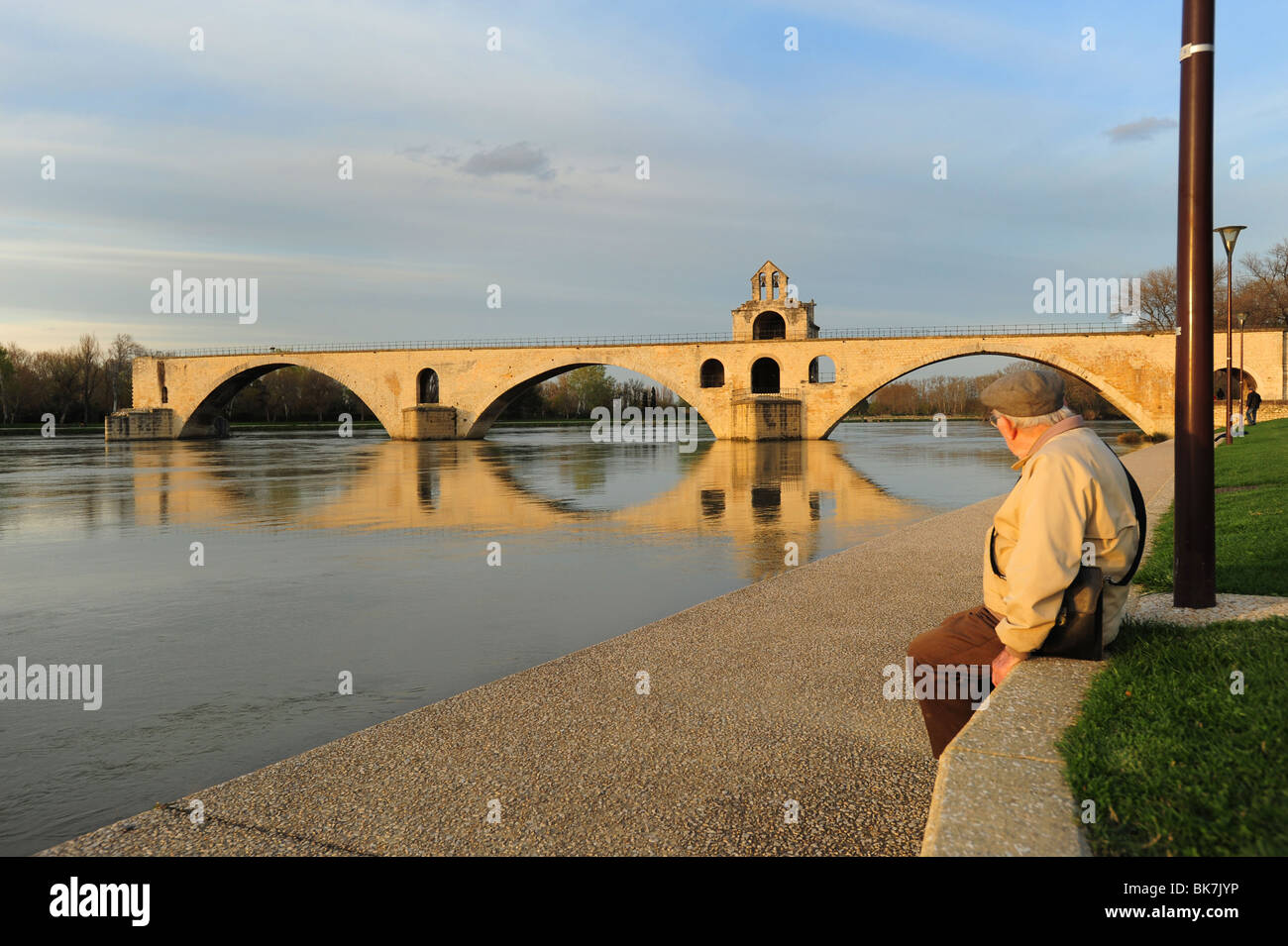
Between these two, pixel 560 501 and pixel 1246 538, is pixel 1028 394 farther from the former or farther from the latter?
pixel 560 501

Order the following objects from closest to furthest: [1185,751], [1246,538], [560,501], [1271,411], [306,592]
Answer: [1185,751], [1246,538], [306,592], [560,501], [1271,411]

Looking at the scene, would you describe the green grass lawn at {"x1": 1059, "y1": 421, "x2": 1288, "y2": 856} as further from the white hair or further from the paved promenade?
the white hair

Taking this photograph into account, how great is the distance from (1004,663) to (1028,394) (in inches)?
45.3

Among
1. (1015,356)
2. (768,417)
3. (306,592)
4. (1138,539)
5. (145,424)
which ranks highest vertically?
(1015,356)

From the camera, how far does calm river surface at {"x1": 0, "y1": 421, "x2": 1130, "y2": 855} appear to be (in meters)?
5.08

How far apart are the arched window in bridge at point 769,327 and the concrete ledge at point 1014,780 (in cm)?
5791

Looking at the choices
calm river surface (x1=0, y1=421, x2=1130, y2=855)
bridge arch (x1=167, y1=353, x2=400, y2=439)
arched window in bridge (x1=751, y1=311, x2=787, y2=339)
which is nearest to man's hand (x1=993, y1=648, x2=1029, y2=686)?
calm river surface (x1=0, y1=421, x2=1130, y2=855)

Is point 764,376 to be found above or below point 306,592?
above

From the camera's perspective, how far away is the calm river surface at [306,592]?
508cm

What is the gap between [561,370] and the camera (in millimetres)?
66188

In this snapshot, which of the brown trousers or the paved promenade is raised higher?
the brown trousers

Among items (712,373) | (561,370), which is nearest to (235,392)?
(561,370)
